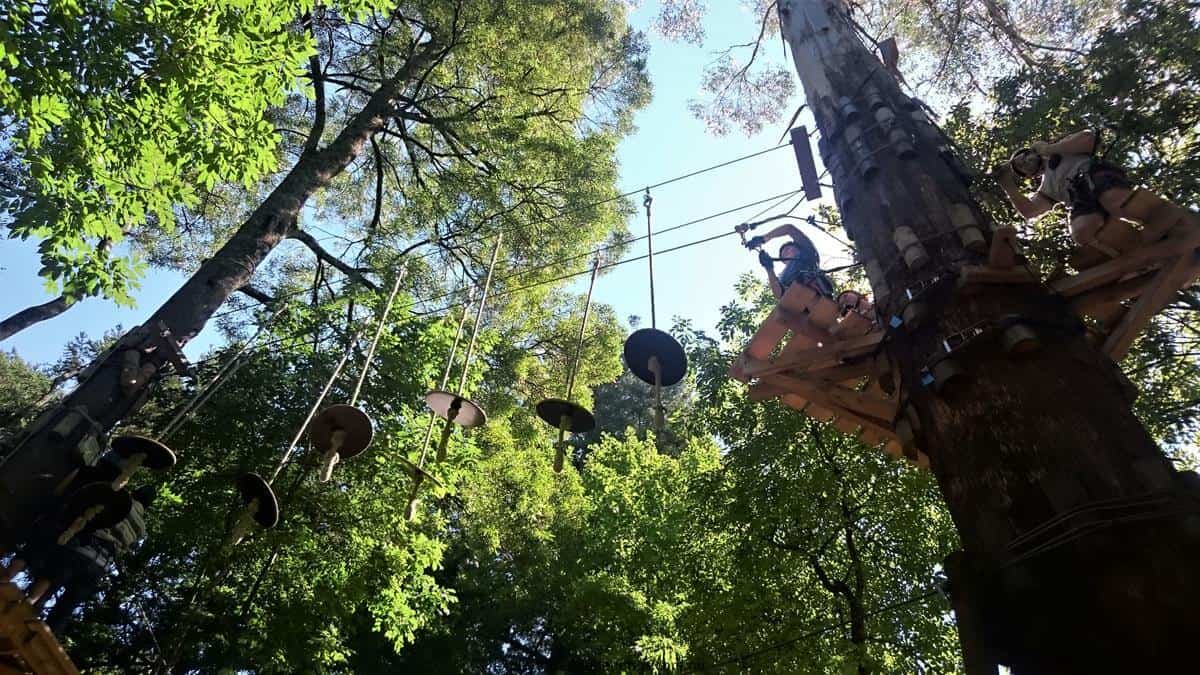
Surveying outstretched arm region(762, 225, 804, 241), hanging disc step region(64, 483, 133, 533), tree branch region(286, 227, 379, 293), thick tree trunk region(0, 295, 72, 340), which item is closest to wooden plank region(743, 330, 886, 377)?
outstretched arm region(762, 225, 804, 241)

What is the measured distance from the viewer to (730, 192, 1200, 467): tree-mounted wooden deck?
2246 mm

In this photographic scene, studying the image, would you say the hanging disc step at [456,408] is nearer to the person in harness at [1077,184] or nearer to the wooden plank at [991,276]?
the wooden plank at [991,276]

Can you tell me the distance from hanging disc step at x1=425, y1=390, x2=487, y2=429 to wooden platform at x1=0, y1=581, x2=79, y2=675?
2.48 meters

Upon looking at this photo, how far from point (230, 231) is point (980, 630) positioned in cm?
1352

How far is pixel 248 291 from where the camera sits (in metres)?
8.30

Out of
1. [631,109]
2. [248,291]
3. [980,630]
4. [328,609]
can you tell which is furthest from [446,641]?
[980,630]

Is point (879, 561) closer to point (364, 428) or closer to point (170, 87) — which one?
point (364, 428)

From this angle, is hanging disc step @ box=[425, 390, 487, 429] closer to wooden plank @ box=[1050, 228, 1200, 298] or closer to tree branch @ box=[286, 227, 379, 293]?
wooden plank @ box=[1050, 228, 1200, 298]

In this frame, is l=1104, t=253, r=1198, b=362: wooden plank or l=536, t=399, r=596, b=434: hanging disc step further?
l=536, t=399, r=596, b=434: hanging disc step

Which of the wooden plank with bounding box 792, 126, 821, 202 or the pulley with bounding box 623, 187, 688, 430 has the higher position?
the wooden plank with bounding box 792, 126, 821, 202

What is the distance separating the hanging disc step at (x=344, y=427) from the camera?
3641mm

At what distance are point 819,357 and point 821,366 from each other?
0.05 meters

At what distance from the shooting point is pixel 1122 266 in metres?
2.27

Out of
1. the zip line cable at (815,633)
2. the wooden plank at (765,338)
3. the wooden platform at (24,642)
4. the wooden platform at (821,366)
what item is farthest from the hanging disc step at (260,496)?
the zip line cable at (815,633)
